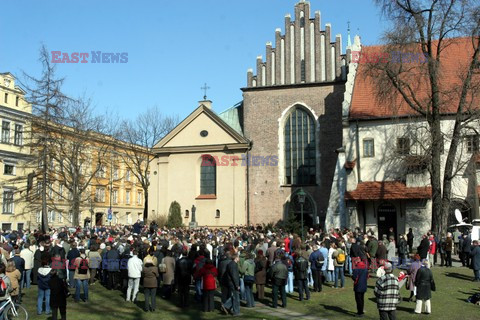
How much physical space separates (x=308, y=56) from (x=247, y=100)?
18.8ft

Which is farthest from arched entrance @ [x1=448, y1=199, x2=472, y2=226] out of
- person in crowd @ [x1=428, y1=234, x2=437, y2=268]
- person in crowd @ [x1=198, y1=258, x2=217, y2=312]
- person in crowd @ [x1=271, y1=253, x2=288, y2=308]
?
person in crowd @ [x1=198, y1=258, x2=217, y2=312]

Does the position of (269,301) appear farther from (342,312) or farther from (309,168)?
(309,168)

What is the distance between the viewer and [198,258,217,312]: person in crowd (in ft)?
44.8

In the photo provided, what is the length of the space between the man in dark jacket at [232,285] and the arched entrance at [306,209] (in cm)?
2297

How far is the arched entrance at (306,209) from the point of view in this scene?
3678 centimetres

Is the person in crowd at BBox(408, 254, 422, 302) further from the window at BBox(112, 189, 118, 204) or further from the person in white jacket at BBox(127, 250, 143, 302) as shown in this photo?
the window at BBox(112, 189, 118, 204)

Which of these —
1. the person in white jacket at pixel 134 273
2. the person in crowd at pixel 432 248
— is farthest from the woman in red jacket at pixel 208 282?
the person in crowd at pixel 432 248

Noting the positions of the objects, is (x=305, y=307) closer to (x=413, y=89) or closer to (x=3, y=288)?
(x=3, y=288)

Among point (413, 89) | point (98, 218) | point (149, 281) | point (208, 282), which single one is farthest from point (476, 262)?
point (98, 218)

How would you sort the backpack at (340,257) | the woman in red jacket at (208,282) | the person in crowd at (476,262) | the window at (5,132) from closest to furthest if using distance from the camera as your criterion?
the woman in red jacket at (208,282)
the backpack at (340,257)
the person in crowd at (476,262)
the window at (5,132)

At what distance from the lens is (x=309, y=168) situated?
124ft

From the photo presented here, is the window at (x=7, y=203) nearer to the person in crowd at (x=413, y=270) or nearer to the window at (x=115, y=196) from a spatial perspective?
the window at (x=115, y=196)

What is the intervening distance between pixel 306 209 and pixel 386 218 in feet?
25.2

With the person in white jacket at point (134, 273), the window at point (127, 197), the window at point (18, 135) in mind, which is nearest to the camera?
the person in white jacket at point (134, 273)
